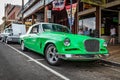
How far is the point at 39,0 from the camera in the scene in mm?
29016

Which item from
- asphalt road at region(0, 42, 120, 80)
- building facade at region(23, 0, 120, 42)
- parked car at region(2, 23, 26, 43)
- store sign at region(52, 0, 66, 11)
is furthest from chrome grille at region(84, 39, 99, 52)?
parked car at region(2, 23, 26, 43)

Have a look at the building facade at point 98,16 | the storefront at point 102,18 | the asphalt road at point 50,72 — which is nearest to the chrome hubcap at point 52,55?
the asphalt road at point 50,72

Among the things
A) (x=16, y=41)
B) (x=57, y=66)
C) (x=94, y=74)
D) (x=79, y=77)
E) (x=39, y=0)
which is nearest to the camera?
(x=79, y=77)

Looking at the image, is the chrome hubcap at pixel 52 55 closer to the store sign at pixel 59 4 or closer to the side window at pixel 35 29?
the side window at pixel 35 29

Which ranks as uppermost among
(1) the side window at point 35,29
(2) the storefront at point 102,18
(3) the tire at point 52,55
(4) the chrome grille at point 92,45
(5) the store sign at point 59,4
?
(5) the store sign at point 59,4

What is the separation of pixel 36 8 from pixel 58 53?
22.2 m

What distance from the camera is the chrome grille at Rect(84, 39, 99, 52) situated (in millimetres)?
8648

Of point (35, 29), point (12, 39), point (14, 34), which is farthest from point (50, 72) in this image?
point (14, 34)

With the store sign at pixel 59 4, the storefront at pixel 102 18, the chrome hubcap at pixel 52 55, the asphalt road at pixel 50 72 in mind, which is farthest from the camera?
the store sign at pixel 59 4

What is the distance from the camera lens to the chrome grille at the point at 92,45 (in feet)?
28.4

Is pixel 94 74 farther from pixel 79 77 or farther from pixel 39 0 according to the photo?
pixel 39 0

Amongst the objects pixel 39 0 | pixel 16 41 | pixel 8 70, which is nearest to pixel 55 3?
pixel 16 41

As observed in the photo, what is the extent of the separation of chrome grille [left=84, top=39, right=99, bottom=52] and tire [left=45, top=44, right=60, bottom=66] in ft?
3.62

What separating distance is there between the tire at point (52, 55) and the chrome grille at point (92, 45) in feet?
3.62
